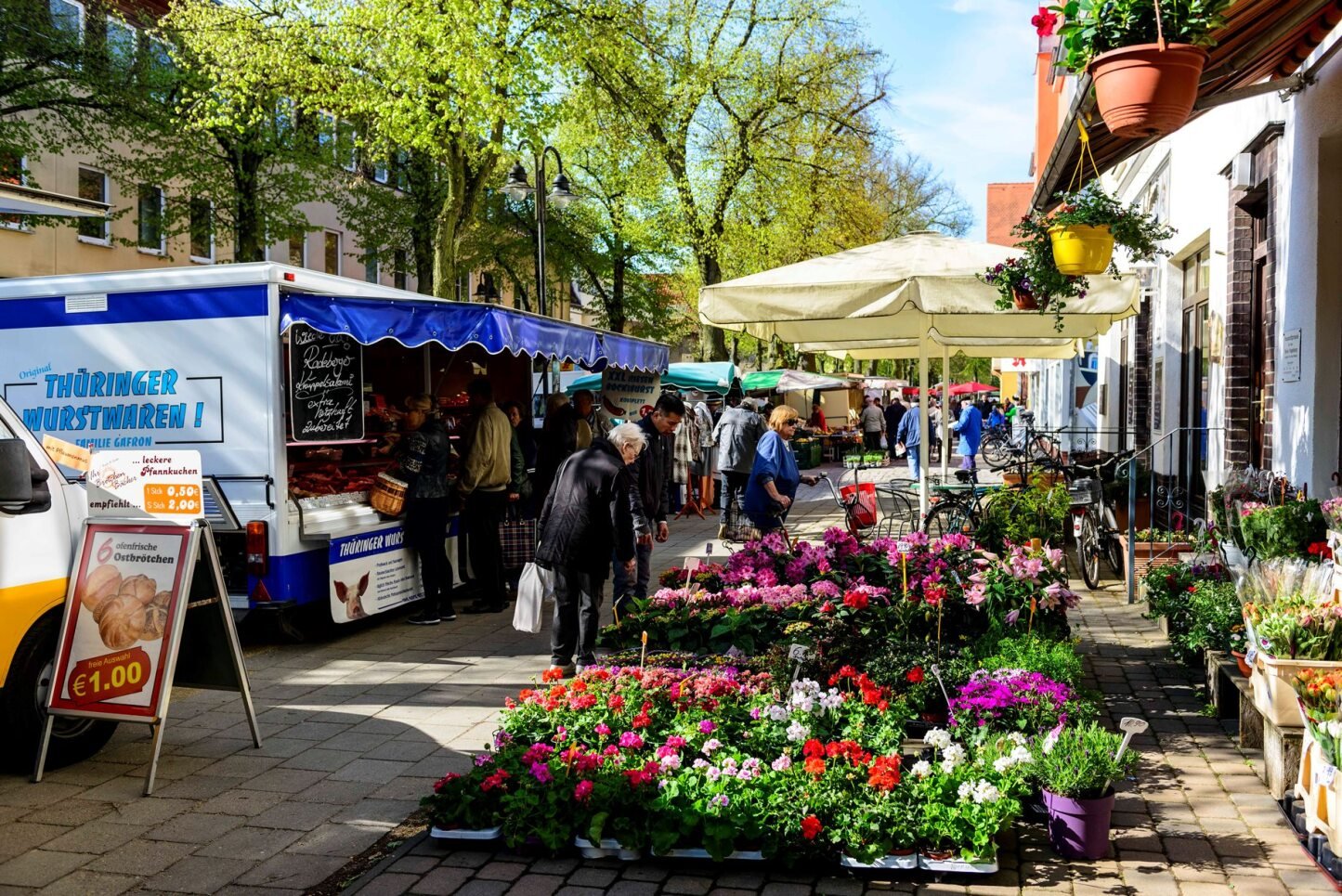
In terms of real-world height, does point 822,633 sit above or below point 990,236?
below

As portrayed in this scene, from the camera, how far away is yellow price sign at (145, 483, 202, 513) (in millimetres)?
5809

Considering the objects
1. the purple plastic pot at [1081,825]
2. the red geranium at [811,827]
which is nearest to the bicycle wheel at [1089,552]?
the purple plastic pot at [1081,825]

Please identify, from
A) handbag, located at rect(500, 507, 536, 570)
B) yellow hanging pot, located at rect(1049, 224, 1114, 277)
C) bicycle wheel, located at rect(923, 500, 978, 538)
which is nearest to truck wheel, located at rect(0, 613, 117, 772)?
handbag, located at rect(500, 507, 536, 570)

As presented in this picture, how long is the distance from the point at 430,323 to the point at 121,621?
4065 mm

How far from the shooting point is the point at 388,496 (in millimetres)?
9383

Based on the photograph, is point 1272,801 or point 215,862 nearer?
point 215,862

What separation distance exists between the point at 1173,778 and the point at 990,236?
58550mm

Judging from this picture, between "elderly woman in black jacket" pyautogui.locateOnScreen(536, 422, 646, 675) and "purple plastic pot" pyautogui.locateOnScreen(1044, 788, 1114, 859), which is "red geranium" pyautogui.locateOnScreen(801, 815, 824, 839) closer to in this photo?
"purple plastic pot" pyautogui.locateOnScreen(1044, 788, 1114, 859)

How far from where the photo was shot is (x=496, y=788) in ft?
15.1

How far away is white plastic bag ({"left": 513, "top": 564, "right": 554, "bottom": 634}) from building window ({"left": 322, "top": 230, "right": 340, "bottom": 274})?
30.3 meters

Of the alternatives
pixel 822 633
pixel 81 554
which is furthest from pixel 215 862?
pixel 822 633

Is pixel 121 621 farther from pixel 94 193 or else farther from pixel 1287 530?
pixel 94 193

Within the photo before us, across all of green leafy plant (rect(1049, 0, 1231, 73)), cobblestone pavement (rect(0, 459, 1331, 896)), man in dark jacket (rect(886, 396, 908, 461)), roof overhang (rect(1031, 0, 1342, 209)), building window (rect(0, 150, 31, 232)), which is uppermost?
building window (rect(0, 150, 31, 232))

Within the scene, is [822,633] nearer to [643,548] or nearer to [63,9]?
[643,548]
